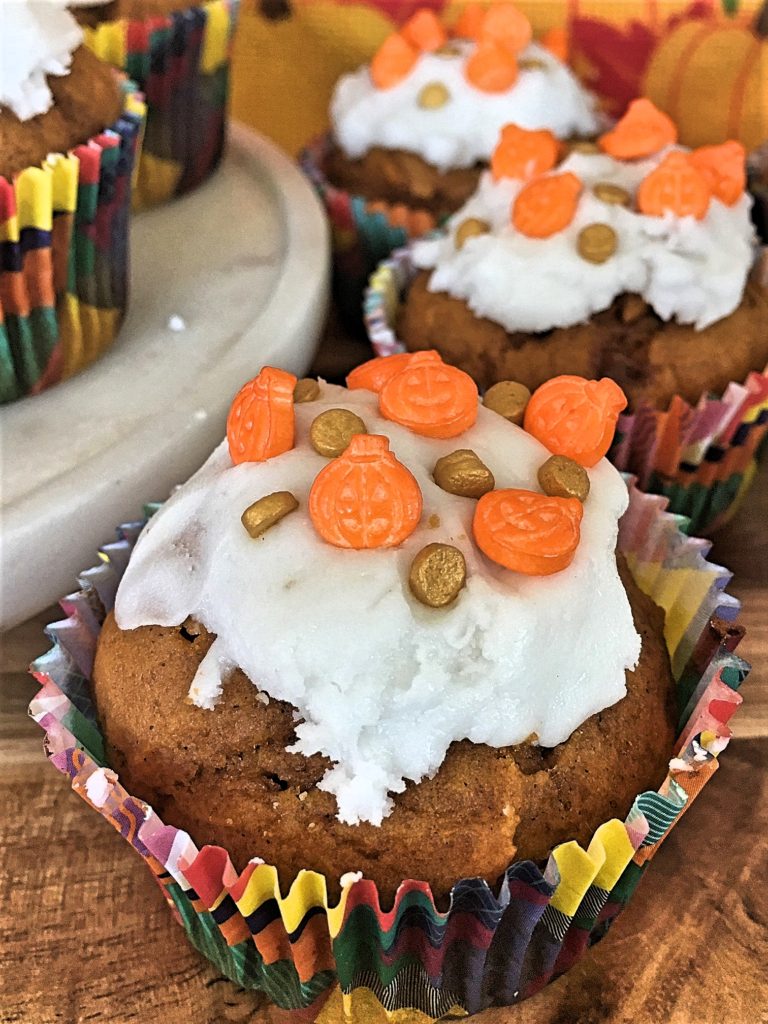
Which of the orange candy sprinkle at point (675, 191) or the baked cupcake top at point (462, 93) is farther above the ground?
the orange candy sprinkle at point (675, 191)

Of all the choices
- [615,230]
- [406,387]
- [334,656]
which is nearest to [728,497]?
[615,230]

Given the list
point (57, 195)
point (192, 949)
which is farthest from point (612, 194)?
point (192, 949)

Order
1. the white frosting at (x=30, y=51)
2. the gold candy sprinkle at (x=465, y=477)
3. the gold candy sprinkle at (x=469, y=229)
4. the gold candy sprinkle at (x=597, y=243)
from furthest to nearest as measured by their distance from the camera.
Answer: the gold candy sprinkle at (x=469, y=229), the gold candy sprinkle at (x=597, y=243), the white frosting at (x=30, y=51), the gold candy sprinkle at (x=465, y=477)

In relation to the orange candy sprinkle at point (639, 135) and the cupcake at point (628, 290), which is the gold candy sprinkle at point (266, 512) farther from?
the orange candy sprinkle at point (639, 135)

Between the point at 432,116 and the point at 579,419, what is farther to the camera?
the point at 432,116

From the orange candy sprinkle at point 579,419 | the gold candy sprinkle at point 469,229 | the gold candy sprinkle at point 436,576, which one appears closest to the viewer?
the gold candy sprinkle at point 436,576

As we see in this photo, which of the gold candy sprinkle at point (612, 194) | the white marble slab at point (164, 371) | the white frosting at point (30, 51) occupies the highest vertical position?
the white frosting at point (30, 51)

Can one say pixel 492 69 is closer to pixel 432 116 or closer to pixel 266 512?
pixel 432 116

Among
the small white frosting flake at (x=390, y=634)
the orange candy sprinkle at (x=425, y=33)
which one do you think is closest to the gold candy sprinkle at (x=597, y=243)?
the small white frosting flake at (x=390, y=634)
